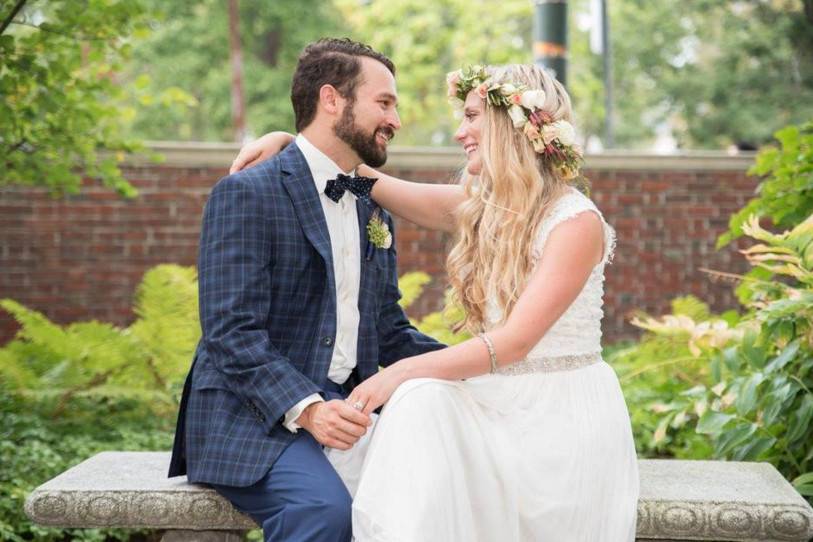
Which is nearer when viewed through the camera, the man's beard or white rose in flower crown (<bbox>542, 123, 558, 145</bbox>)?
white rose in flower crown (<bbox>542, 123, 558, 145</bbox>)

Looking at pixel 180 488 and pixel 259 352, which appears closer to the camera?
pixel 259 352

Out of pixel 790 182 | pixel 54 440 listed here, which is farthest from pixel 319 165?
pixel 54 440

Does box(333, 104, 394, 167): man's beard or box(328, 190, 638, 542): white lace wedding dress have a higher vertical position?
A: box(333, 104, 394, 167): man's beard

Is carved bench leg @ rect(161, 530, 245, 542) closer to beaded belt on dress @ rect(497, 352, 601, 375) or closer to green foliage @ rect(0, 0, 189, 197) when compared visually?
beaded belt on dress @ rect(497, 352, 601, 375)

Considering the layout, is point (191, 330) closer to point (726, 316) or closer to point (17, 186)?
point (17, 186)

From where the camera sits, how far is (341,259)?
3443mm

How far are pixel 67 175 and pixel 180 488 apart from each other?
2.97 meters

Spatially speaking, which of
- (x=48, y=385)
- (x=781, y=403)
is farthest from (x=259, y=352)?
(x=48, y=385)

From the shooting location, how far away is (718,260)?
31.7 ft

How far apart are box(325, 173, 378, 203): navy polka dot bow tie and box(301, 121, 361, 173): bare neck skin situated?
0.07 meters

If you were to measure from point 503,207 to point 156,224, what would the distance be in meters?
6.06

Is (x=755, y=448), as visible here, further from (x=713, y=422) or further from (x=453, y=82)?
(x=453, y=82)

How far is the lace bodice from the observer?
3252mm

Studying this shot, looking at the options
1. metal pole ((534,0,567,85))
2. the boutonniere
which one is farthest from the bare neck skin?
metal pole ((534,0,567,85))
